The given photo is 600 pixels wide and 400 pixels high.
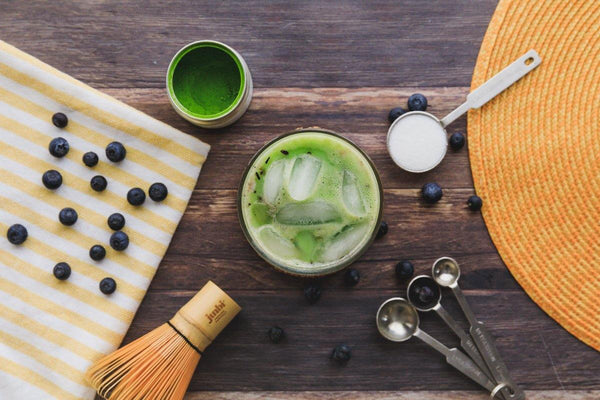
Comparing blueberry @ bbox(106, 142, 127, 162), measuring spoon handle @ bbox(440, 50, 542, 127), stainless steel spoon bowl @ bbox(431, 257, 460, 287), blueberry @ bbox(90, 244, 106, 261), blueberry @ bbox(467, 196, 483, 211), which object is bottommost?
stainless steel spoon bowl @ bbox(431, 257, 460, 287)

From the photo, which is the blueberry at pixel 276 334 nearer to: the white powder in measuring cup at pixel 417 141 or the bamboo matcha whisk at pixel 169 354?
the bamboo matcha whisk at pixel 169 354

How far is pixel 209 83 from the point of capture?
38.3 inches

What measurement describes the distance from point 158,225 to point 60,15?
1.52 feet

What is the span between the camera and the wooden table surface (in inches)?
40.3

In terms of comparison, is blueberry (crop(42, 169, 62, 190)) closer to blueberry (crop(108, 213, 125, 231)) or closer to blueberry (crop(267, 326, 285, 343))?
blueberry (crop(108, 213, 125, 231))

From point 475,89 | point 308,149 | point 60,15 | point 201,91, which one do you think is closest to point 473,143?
point 475,89

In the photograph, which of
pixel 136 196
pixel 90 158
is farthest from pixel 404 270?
pixel 90 158

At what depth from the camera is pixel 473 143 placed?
1.03 m

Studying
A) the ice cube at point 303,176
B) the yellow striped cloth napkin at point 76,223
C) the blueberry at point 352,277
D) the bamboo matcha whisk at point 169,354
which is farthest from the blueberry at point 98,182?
the blueberry at point 352,277

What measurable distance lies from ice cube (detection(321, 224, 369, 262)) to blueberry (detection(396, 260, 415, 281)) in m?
0.17

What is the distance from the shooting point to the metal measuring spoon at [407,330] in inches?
39.2

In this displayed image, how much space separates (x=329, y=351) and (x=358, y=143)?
0.41 metres

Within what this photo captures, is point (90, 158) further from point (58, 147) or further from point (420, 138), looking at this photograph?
point (420, 138)

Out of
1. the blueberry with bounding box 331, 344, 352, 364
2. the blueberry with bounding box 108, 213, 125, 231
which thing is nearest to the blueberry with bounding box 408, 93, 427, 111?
the blueberry with bounding box 331, 344, 352, 364
